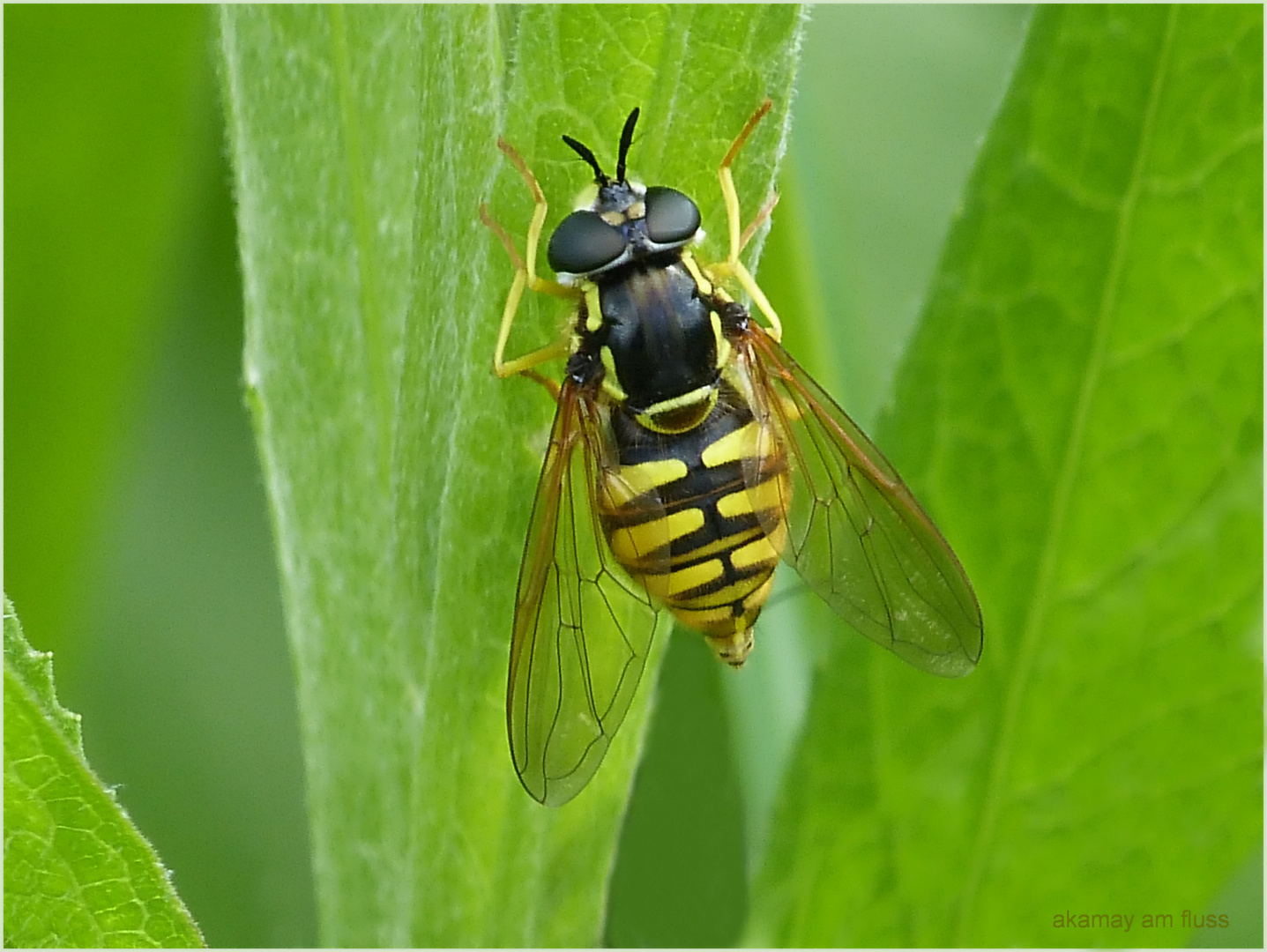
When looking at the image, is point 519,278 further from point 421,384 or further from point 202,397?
point 202,397

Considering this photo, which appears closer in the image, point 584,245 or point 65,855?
point 65,855

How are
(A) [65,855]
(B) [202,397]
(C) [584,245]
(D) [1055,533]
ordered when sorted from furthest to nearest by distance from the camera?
(B) [202,397] < (C) [584,245] < (D) [1055,533] < (A) [65,855]

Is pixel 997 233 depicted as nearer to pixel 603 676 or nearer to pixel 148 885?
pixel 603 676

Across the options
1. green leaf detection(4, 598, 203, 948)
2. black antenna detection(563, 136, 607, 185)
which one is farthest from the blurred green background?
green leaf detection(4, 598, 203, 948)

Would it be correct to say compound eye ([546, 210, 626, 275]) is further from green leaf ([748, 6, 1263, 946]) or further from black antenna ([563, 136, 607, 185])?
green leaf ([748, 6, 1263, 946])

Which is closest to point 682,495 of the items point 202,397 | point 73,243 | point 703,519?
point 703,519

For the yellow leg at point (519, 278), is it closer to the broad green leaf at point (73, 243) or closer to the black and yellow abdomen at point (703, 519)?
the black and yellow abdomen at point (703, 519)

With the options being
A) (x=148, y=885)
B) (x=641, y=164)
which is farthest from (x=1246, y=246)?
(x=148, y=885)

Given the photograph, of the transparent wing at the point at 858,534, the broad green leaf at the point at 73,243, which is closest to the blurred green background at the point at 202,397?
the broad green leaf at the point at 73,243
